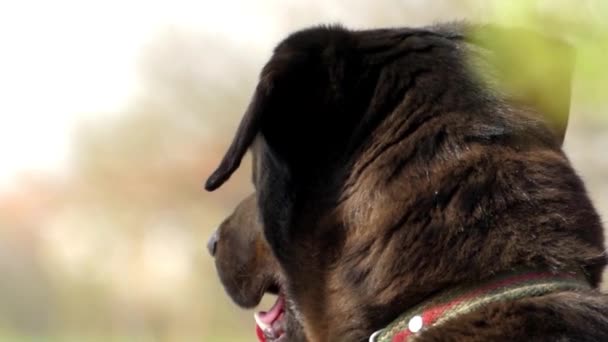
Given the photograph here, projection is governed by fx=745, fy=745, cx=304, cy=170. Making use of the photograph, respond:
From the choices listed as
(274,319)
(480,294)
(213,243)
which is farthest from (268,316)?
(480,294)

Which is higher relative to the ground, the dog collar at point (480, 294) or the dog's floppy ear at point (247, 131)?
the dog's floppy ear at point (247, 131)

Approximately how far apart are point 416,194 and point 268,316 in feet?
1.80

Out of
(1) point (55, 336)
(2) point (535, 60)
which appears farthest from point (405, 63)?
(1) point (55, 336)

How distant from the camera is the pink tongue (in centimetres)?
153

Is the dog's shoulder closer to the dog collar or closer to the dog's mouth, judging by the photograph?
the dog collar

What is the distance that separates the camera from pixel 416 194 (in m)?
1.16

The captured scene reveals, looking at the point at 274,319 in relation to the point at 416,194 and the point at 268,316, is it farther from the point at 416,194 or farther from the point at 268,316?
the point at 416,194

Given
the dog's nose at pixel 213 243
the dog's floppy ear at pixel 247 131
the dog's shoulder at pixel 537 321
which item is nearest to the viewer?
the dog's shoulder at pixel 537 321

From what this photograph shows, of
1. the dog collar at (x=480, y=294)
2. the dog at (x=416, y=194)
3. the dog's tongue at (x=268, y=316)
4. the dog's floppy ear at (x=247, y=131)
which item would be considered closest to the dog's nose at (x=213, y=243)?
the dog's tongue at (x=268, y=316)

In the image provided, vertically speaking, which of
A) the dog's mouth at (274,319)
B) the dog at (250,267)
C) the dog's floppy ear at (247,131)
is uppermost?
the dog's floppy ear at (247,131)

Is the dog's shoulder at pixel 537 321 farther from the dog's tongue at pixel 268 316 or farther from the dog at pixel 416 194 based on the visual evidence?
the dog's tongue at pixel 268 316

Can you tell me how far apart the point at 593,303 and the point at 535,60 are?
0.80m

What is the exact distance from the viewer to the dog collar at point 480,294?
1.05 m

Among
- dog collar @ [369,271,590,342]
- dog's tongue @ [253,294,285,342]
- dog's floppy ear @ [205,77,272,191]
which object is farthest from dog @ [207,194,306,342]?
dog collar @ [369,271,590,342]
